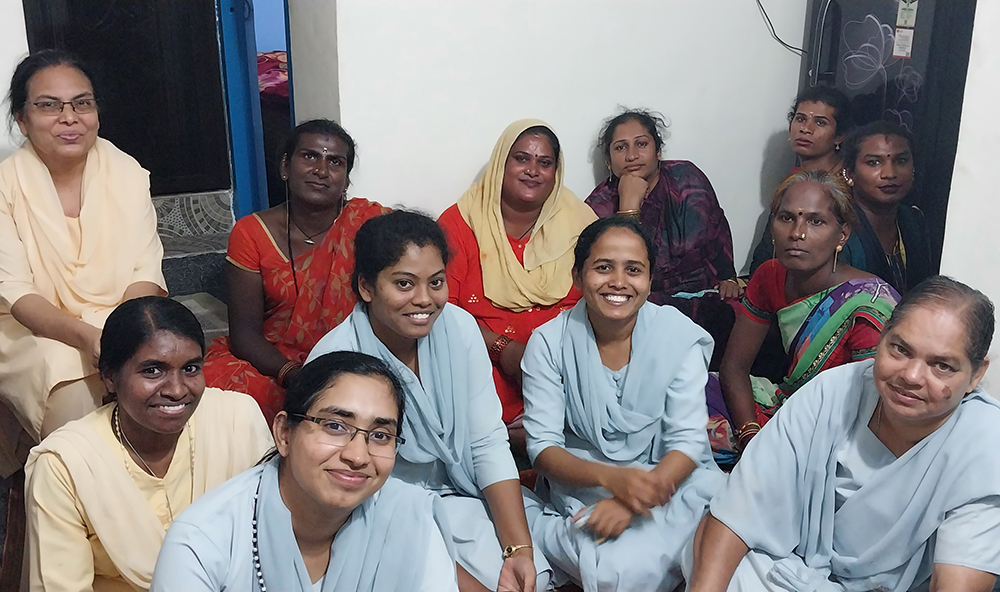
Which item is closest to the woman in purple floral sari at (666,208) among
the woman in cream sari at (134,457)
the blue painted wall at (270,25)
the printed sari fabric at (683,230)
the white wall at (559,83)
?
the printed sari fabric at (683,230)

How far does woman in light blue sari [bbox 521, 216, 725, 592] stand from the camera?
2.20 m

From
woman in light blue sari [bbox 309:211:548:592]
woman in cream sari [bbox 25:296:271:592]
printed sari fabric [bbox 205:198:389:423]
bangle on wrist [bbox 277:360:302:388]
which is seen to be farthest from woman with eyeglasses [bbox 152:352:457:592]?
printed sari fabric [bbox 205:198:389:423]

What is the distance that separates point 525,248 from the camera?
3285mm

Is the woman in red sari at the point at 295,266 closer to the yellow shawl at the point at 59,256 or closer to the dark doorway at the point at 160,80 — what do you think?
the yellow shawl at the point at 59,256

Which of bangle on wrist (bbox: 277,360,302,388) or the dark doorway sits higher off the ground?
the dark doorway

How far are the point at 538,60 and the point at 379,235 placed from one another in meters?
1.71

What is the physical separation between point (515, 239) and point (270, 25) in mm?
2596

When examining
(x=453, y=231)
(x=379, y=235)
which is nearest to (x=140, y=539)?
(x=379, y=235)

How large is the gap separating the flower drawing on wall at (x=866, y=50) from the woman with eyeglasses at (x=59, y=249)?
3003 mm

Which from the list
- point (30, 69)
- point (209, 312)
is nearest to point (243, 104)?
point (209, 312)

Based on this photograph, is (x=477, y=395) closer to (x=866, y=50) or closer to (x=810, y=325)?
(x=810, y=325)

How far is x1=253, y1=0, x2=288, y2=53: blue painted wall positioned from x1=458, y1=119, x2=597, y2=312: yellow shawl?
2.24 m

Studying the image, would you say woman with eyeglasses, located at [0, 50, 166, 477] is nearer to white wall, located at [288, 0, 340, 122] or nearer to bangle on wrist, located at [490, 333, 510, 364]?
white wall, located at [288, 0, 340, 122]

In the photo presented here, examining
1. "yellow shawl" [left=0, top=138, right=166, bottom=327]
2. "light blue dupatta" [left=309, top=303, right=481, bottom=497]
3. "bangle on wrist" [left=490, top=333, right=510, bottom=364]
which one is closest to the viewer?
"light blue dupatta" [left=309, top=303, right=481, bottom=497]
